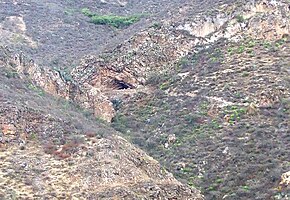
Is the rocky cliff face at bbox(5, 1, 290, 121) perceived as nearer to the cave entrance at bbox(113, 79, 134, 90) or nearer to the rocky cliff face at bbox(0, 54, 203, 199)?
the cave entrance at bbox(113, 79, 134, 90)

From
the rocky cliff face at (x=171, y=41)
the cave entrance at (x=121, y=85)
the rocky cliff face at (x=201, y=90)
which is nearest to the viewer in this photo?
the rocky cliff face at (x=201, y=90)

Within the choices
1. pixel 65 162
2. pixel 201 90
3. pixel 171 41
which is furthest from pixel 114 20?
pixel 65 162

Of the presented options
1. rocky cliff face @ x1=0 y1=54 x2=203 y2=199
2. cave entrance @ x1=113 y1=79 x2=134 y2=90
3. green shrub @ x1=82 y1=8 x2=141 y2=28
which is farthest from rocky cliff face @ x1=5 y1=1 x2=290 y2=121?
green shrub @ x1=82 y1=8 x2=141 y2=28

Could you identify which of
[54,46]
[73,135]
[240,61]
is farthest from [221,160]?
[54,46]

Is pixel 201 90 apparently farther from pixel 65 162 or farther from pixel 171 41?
pixel 65 162

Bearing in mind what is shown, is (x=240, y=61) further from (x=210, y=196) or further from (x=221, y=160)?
(x=210, y=196)

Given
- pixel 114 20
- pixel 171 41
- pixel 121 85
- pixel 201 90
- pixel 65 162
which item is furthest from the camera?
pixel 114 20

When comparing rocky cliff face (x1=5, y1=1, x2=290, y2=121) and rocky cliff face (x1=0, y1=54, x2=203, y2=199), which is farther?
rocky cliff face (x1=5, y1=1, x2=290, y2=121)

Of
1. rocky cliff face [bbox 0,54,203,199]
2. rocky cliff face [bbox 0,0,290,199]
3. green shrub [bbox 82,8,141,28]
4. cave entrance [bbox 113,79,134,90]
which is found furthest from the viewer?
green shrub [bbox 82,8,141,28]

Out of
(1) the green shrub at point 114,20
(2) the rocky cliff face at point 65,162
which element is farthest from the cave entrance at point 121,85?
(1) the green shrub at point 114,20

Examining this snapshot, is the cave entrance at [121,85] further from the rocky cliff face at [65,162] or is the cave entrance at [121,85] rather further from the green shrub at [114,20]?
the green shrub at [114,20]

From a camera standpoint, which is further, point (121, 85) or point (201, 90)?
point (121, 85)
